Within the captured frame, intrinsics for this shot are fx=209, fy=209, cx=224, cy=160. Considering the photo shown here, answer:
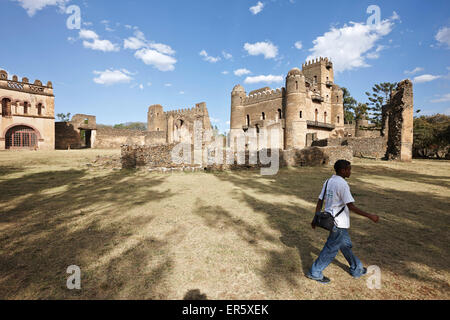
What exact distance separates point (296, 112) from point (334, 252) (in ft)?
105

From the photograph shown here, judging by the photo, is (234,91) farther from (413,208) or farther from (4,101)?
(413,208)

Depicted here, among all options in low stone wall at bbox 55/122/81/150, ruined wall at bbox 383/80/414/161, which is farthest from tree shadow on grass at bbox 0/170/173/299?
low stone wall at bbox 55/122/81/150

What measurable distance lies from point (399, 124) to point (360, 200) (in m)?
15.9

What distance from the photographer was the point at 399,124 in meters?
17.4

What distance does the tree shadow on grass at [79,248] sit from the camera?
7.78 feet

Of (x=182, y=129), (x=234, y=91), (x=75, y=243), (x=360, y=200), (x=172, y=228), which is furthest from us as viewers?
(x=234, y=91)

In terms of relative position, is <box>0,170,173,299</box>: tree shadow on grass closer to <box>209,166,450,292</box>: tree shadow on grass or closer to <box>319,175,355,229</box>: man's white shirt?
<box>209,166,450,292</box>: tree shadow on grass

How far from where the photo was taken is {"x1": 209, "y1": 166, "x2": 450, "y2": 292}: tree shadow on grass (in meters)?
2.91

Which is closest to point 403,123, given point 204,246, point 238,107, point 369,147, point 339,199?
point 369,147

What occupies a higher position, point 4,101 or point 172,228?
point 4,101

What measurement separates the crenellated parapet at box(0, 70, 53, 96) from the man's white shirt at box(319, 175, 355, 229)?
104 ft

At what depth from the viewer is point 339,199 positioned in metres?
2.54

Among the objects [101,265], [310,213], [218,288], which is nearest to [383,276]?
[218,288]

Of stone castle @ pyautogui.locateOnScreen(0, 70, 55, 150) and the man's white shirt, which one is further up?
stone castle @ pyautogui.locateOnScreen(0, 70, 55, 150)
